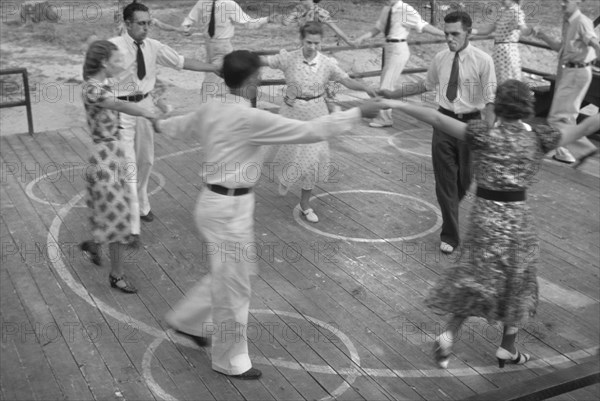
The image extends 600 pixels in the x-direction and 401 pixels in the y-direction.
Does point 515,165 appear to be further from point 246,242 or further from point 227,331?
point 227,331

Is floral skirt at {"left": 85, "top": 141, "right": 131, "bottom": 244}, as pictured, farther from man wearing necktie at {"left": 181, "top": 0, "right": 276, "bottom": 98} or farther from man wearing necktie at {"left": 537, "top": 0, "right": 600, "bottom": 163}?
man wearing necktie at {"left": 537, "top": 0, "right": 600, "bottom": 163}

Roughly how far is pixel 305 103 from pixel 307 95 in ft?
0.26

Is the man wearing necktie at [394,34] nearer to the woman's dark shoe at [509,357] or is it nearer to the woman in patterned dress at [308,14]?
the woman in patterned dress at [308,14]

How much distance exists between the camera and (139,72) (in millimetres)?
7531

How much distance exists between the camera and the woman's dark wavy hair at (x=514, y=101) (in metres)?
5.04

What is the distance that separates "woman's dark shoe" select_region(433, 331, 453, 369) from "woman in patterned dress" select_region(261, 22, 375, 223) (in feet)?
9.35

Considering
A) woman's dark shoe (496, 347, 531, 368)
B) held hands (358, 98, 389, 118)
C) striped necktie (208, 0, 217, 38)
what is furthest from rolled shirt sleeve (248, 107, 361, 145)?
striped necktie (208, 0, 217, 38)

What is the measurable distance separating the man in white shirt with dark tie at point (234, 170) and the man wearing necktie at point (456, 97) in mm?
2224

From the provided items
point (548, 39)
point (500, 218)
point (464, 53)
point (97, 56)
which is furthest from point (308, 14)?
point (500, 218)

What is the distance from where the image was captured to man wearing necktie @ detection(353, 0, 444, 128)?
11.2 meters

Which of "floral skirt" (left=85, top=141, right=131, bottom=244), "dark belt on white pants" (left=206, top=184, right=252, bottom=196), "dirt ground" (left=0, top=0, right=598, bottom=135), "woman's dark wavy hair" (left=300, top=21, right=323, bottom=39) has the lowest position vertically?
"dirt ground" (left=0, top=0, right=598, bottom=135)

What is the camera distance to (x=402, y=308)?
6.46m

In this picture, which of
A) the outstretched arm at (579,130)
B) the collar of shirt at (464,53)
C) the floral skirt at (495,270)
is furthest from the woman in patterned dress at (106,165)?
the outstretched arm at (579,130)

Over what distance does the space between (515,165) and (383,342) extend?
5.58ft
